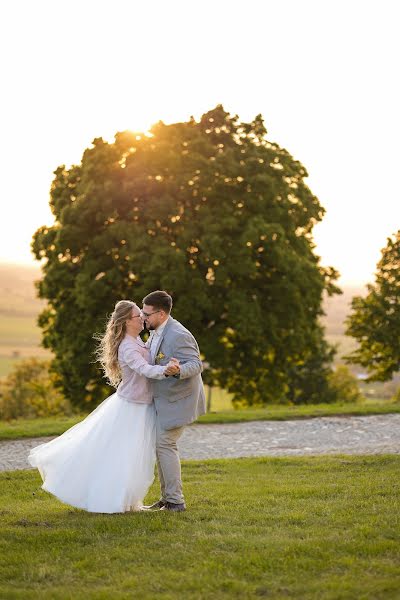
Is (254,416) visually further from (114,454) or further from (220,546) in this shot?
(220,546)

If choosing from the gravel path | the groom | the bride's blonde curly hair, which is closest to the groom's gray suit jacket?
the groom

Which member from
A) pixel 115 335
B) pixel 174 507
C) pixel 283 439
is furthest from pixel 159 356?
pixel 283 439

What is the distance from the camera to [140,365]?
945cm

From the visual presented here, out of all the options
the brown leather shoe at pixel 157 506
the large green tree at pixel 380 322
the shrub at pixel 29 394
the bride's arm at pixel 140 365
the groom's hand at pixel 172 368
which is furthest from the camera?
the shrub at pixel 29 394

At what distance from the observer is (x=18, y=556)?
782 centimetres

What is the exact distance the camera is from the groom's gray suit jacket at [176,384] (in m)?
9.51

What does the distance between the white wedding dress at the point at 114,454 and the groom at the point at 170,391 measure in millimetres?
174

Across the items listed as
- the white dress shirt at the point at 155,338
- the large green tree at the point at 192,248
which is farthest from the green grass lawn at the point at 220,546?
the large green tree at the point at 192,248

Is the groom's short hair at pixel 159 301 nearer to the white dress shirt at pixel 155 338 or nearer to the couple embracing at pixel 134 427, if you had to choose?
the couple embracing at pixel 134 427

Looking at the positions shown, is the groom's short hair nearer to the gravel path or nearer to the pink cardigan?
the pink cardigan

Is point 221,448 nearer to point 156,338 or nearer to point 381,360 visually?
point 156,338

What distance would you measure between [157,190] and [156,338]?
67.9ft

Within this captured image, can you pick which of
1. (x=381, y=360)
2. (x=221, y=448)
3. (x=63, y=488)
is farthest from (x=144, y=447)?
(x=381, y=360)

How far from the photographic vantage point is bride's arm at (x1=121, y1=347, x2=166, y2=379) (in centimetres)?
926
